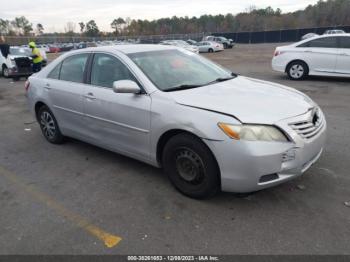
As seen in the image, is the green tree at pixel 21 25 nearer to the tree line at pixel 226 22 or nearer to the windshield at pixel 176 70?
the tree line at pixel 226 22

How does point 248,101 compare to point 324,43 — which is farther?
point 324,43

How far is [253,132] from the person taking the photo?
2.85 meters

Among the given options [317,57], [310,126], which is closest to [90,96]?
[310,126]

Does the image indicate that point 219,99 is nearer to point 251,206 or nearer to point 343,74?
point 251,206

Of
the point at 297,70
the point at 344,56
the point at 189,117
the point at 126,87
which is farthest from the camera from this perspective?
the point at 297,70

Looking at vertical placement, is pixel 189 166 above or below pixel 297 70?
below

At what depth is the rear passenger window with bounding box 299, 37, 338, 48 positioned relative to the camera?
9.93m

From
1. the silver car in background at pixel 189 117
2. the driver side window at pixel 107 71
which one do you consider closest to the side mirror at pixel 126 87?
the silver car in background at pixel 189 117

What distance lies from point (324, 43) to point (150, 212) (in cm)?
938

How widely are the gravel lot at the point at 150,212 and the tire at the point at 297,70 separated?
21.4 feet

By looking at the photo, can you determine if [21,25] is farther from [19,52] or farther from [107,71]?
[107,71]

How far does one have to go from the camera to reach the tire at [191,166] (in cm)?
306

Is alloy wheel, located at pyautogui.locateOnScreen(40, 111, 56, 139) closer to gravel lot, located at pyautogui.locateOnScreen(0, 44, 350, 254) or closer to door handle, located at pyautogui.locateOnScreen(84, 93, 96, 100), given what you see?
gravel lot, located at pyautogui.locateOnScreen(0, 44, 350, 254)

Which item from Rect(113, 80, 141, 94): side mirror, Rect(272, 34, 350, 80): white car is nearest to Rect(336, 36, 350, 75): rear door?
Rect(272, 34, 350, 80): white car
